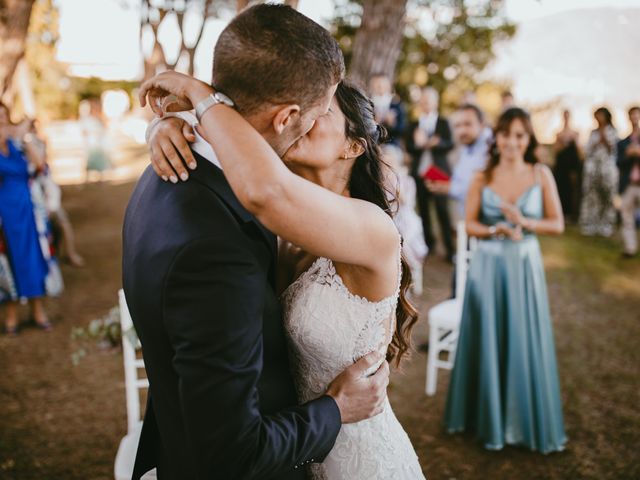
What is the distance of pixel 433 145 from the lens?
→ 26.9 feet

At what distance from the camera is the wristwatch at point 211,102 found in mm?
1158

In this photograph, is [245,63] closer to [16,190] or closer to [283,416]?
[283,416]

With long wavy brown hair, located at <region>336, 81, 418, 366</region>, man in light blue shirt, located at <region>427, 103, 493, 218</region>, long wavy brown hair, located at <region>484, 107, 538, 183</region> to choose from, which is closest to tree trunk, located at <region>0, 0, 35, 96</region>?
man in light blue shirt, located at <region>427, 103, 493, 218</region>

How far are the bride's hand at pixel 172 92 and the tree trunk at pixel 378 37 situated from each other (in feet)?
16.6

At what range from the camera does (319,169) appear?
163 centimetres

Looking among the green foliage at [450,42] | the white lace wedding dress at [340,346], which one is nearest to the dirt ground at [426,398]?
the white lace wedding dress at [340,346]

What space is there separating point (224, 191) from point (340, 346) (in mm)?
644

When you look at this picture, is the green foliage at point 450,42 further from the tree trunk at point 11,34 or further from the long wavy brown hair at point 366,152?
the long wavy brown hair at point 366,152

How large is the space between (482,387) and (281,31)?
317 centimetres

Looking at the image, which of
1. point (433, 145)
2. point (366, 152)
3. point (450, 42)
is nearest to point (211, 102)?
point (366, 152)

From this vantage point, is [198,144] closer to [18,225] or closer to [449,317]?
[449,317]

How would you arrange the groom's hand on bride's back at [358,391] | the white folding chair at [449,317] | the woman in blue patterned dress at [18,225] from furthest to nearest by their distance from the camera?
the woman in blue patterned dress at [18,225]
the white folding chair at [449,317]
the groom's hand on bride's back at [358,391]

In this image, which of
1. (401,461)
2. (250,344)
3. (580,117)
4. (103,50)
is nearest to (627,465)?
(401,461)

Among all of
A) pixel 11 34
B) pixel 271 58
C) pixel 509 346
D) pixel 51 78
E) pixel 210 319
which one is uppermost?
pixel 11 34
